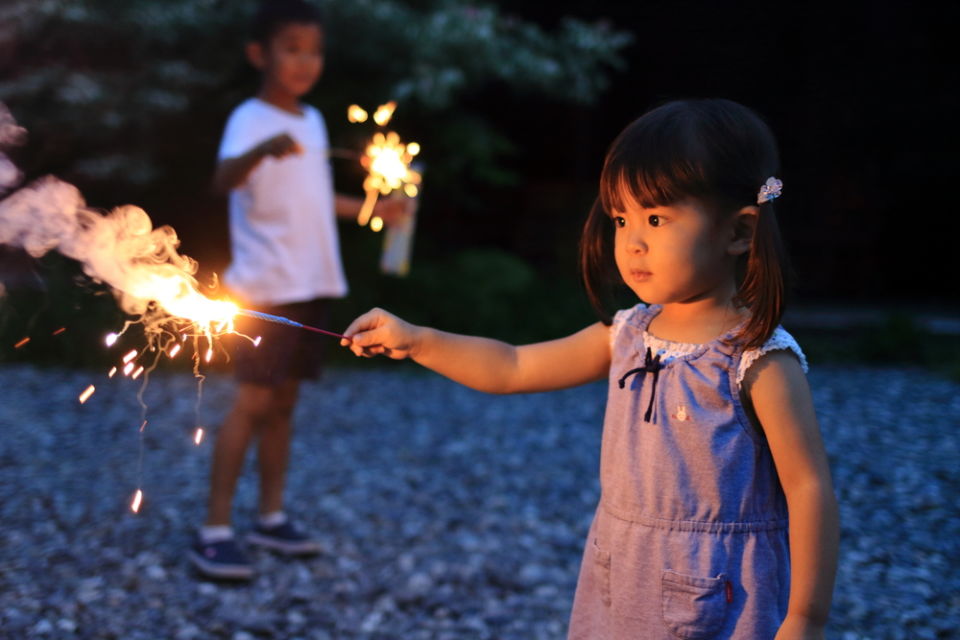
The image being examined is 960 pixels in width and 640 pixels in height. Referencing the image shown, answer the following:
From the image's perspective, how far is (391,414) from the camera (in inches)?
248

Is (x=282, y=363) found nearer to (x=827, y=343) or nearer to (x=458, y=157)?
(x=458, y=157)

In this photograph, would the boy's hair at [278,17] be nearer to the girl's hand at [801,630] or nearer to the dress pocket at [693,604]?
the dress pocket at [693,604]

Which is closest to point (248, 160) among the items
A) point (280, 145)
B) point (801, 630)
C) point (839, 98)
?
point (280, 145)

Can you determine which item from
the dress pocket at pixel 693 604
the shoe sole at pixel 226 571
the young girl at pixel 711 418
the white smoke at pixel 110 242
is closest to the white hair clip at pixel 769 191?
the young girl at pixel 711 418

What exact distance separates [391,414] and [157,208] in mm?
3804

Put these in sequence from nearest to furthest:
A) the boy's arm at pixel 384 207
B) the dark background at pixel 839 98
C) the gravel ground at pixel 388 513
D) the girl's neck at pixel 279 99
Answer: the gravel ground at pixel 388 513 → the girl's neck at pixel 279 99 → the boy's arm at pixel 384 207 → the dark background at pixel 839 98

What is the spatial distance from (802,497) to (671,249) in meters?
0.51

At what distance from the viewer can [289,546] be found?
359 centimetres

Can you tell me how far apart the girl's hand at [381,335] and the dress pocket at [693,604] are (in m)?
0.69

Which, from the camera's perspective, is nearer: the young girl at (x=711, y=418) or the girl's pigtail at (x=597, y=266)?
the young girl at (x=711, y=418)

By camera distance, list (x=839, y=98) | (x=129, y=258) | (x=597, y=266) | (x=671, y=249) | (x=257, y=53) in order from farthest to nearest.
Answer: (x=839, y=98)
(x=257, y=53)
(x=129, y=258)
(x=597, y=266)
(x=671, y=249)

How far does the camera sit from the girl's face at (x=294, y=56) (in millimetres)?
3330

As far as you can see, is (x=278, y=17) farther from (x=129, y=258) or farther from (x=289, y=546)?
(x=289, y=546)

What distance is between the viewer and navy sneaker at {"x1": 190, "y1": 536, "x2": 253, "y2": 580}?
10.8 feet
